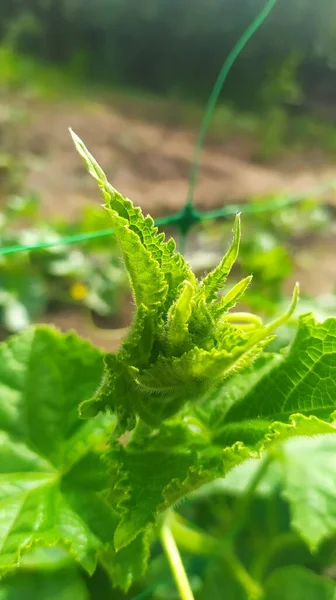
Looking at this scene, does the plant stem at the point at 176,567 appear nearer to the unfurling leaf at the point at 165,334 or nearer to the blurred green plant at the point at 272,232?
the unfurling leaf at the point at 165,334

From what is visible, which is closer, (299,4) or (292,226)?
(292,226)

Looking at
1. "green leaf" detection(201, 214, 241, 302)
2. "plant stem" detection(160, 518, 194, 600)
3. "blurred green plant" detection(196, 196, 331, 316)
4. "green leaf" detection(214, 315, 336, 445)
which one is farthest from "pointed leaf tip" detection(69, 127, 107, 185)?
"blurred green plant" detection(196, 196, 331, 316)

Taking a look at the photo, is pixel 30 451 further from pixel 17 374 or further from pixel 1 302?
pixel 1 302

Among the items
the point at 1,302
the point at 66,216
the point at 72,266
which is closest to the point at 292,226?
the point at 66,216

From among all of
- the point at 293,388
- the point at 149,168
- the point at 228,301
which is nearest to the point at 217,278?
the point at 228,301

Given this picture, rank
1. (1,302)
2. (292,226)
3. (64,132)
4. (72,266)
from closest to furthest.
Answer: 1. (1,302)
2. (72,266)
3. (292,226)
4. (64,132)

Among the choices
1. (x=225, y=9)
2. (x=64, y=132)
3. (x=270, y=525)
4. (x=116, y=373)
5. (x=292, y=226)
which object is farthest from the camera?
(x=225, y=9)

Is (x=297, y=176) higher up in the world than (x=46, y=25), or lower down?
lower down

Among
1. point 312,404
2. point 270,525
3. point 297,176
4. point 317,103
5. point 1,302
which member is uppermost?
point 317,103
